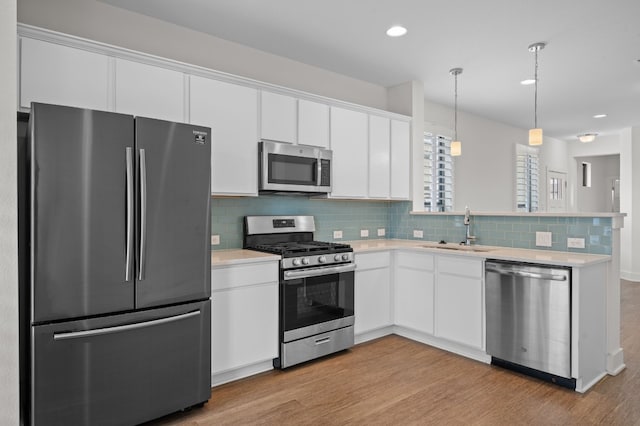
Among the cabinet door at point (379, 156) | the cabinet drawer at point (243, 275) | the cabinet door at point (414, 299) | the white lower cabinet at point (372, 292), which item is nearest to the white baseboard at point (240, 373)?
the cabinet drawer at point (243, 275)

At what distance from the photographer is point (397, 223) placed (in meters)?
4.71

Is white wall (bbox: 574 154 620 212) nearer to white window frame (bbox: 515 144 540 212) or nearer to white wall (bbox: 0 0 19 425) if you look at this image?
white window frame (bbox: 515 144 540 212)

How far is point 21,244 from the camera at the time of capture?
7.29 feet

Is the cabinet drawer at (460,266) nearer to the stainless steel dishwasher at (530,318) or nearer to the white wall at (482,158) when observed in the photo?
the stainless steel dishwasher at (530,318)

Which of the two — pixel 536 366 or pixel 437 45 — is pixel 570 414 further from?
pixel 437 45

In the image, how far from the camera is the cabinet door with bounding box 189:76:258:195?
116 inches

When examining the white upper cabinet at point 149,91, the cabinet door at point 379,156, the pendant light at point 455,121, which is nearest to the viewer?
the white upper cabinet at point 149,91

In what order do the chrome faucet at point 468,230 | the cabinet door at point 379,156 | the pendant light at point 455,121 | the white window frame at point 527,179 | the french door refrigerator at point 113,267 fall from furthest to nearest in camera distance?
the white window frame at point 527,179, the pendant light at point 455,121, the cabinet door at point 379,156, the chrome faucet at point 468,230, the french door refrigerator at point 113,267

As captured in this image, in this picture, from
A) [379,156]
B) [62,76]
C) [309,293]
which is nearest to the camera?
[62,76]

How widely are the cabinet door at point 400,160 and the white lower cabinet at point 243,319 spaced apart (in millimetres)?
1984

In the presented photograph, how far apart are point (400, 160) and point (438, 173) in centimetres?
126

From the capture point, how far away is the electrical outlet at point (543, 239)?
3.36 m

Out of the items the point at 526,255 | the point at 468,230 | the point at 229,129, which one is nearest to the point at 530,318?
the point at 526,255

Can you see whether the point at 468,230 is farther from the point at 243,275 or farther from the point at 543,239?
the point at 243,275
